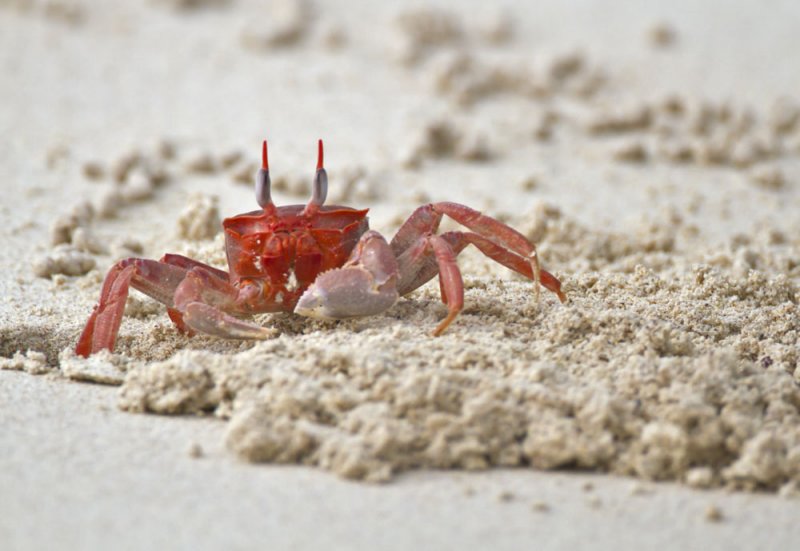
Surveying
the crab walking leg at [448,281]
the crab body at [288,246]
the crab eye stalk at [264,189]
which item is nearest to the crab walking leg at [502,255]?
the crab walking leg at [448,281]

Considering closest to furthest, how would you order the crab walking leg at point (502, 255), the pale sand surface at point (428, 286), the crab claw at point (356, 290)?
the pale sand surface at point (428, 286), the crab claw at point (356, 290), the crab walking leg at point (502, 255)

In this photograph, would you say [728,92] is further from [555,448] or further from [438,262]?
[555,448]

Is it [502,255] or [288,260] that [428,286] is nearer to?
[502,255]

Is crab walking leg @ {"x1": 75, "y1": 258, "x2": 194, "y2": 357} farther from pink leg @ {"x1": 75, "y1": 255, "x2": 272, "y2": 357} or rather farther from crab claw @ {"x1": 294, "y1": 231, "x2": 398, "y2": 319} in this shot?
crab claw @ {"x1": 294, "y1": 231, "x2": 398, "y2": 319}

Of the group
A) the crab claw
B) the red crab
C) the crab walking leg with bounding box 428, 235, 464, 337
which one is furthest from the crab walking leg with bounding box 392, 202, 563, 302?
the crab claw

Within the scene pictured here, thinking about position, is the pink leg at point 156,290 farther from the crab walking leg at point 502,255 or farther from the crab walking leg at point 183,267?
the crab walking leg at point 502,255

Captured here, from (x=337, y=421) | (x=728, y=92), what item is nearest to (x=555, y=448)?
(x=337, y=421)
